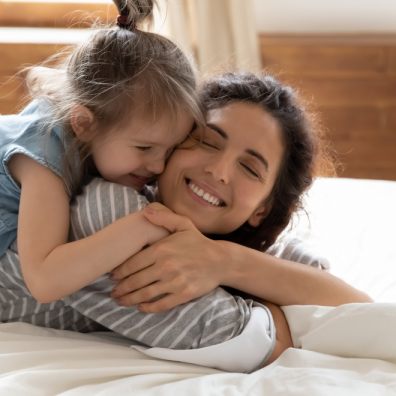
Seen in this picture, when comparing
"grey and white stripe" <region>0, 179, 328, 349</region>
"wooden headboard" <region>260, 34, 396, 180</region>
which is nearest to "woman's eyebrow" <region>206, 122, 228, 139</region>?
"grey and white stripe" <region>0, 179, 328, 349</region>

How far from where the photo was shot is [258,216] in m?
1.60

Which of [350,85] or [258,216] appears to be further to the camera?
[350,85]

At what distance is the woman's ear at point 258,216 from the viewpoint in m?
1.59

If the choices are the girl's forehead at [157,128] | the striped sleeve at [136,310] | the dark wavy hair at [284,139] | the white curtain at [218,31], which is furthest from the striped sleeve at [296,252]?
the white curtain at [218,31]

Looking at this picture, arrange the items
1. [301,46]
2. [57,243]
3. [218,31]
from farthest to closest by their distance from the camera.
A: [301,46], [218,31], [57,243]

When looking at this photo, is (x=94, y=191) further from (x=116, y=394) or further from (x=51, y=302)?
(x=116, y=394)

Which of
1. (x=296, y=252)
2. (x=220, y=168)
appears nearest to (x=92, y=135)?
(x=220, y=168)

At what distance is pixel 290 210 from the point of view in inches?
63.7

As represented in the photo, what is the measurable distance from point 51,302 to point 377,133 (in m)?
2.43

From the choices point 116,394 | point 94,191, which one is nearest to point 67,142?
point 94,191

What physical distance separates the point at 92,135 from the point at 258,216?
0.42 metres

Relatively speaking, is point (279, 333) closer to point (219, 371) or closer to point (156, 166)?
point (219, 371)

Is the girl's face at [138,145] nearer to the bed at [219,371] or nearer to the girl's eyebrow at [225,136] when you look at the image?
the girl's eyebrow at [225,136]

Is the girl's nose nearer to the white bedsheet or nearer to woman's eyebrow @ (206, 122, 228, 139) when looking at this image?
woman's eyebrow @ (206, 122, 228, 139)
